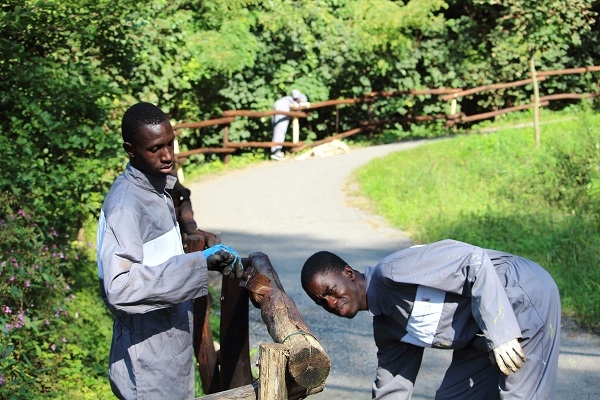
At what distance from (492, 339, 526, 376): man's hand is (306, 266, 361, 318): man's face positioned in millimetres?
623

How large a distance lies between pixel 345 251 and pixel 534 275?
6020 mm

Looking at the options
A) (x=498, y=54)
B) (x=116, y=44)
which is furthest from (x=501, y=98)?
(x=116, y=44)

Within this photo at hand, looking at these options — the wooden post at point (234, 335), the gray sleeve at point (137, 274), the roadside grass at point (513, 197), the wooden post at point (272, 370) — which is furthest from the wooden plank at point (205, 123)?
the wooden post at point (272, 370)

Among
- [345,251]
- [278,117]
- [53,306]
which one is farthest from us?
[278,117]

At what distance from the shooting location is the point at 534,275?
3.74 m

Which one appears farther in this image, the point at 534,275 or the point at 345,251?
the point at 345,251

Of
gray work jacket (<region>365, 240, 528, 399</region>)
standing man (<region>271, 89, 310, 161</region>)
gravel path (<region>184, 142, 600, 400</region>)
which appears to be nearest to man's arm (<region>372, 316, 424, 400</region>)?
gray work jacket (<region>365, 240, 528, 399</region>)

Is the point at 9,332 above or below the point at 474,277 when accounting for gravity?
below

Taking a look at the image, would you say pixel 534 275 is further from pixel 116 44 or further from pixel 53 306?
pixel 116 44

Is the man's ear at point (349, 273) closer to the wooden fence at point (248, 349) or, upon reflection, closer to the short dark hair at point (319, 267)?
the short dark hair at point (319, 267)

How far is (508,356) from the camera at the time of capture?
3.45 meters

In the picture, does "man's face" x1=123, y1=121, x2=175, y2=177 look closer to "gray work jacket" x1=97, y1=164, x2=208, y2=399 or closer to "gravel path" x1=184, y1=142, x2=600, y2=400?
"gray work jacket" x1=97, y1=164, x2=208, y2=399

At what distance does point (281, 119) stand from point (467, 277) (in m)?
14.5

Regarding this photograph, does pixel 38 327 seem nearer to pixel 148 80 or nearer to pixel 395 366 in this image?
pixel 395 366
